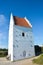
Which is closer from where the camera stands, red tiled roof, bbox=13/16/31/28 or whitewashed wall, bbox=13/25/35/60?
whitewashed wall, bbox=13/25/35/60

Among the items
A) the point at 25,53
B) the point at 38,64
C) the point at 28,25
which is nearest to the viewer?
the point at 38,64

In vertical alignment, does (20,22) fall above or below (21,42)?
above

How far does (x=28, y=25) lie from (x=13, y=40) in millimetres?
6736

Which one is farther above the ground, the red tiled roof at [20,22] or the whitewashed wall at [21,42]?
the red tiled roof at [20,22]

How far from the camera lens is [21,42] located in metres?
27.4

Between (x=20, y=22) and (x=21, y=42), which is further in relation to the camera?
(x=20, y=22)

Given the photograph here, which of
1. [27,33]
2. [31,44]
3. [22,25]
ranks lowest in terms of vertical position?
[31,44]

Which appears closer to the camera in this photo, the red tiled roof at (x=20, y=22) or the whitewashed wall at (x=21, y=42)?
the whitewashed wall at (x=21, y=42)

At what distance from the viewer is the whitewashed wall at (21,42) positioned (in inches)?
1043

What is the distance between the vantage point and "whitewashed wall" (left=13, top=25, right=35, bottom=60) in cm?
2648

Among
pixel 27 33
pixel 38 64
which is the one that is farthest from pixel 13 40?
pixel 38 64

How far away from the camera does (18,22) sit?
29141 millimetres

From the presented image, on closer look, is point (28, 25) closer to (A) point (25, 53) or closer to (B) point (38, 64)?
(A) point (25, 53)

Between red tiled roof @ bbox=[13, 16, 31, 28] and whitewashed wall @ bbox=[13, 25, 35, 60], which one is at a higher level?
red tiled roof @ bbox=[13, 16, 31, 28]
